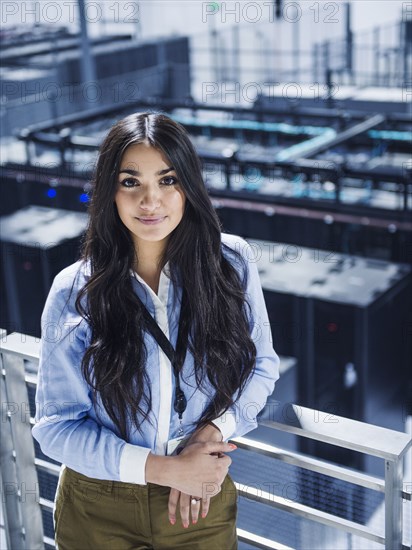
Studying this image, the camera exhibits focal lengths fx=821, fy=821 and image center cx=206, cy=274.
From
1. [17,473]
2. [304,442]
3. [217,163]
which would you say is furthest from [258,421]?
[217,163]

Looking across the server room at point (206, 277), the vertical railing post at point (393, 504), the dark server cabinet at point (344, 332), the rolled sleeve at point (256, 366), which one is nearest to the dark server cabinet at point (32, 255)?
the server room at point (206, 277)

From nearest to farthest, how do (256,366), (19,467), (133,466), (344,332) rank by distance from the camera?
(133,466) < (256,366) < (19,467) < (344,332)

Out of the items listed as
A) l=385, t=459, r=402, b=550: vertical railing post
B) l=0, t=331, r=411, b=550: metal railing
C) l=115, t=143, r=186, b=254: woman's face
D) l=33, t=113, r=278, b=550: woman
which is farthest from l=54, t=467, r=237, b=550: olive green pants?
l=115, t=143, r=186, b=254: woman's face

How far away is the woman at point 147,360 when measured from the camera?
103cm

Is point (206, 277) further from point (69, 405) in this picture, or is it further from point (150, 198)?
point (69, 405)

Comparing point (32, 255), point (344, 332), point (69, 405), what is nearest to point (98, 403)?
point (69, 405)

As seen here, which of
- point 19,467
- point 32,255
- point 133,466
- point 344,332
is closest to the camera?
point 133,466

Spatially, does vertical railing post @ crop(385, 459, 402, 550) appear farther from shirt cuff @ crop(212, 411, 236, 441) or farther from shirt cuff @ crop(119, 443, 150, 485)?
shirt cuff @ crop(119, 443, 150, 485)

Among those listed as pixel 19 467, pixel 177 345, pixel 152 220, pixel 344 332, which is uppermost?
pixel 152 220

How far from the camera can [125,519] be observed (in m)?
1.07

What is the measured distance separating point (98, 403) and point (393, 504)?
404 millimetres

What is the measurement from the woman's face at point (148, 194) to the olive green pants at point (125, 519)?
0.33 m

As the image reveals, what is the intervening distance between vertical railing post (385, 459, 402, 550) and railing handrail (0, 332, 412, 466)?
0.06 ft

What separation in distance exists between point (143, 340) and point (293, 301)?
9.54 feet
